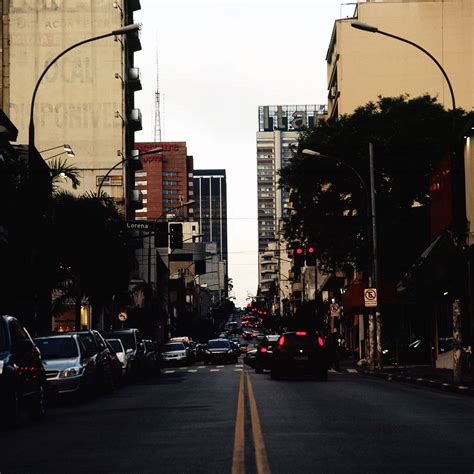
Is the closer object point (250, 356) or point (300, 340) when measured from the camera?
point (300, 340)

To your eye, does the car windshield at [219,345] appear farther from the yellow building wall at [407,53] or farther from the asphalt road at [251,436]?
the asphalt road at [251,436]

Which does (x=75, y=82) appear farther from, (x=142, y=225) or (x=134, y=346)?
(x=134, y=346)

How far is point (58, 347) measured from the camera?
27.3 m

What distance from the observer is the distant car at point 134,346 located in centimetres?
4179

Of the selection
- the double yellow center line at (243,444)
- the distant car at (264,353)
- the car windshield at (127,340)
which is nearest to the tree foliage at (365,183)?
the distant car at (264,353)

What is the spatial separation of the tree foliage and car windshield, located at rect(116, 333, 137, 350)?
50.4 feet

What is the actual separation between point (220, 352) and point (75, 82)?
31254 millimetres

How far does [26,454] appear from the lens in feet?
46.1

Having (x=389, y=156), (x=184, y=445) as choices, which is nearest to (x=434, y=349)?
(x=389, y=156)

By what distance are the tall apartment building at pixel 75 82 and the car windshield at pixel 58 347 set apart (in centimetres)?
6209

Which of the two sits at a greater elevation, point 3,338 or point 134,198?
point 134,198

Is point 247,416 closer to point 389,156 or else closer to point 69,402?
point 69,402

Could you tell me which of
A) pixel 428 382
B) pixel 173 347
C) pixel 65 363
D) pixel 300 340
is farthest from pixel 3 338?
pixel 173 347

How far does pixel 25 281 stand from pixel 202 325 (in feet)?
409
